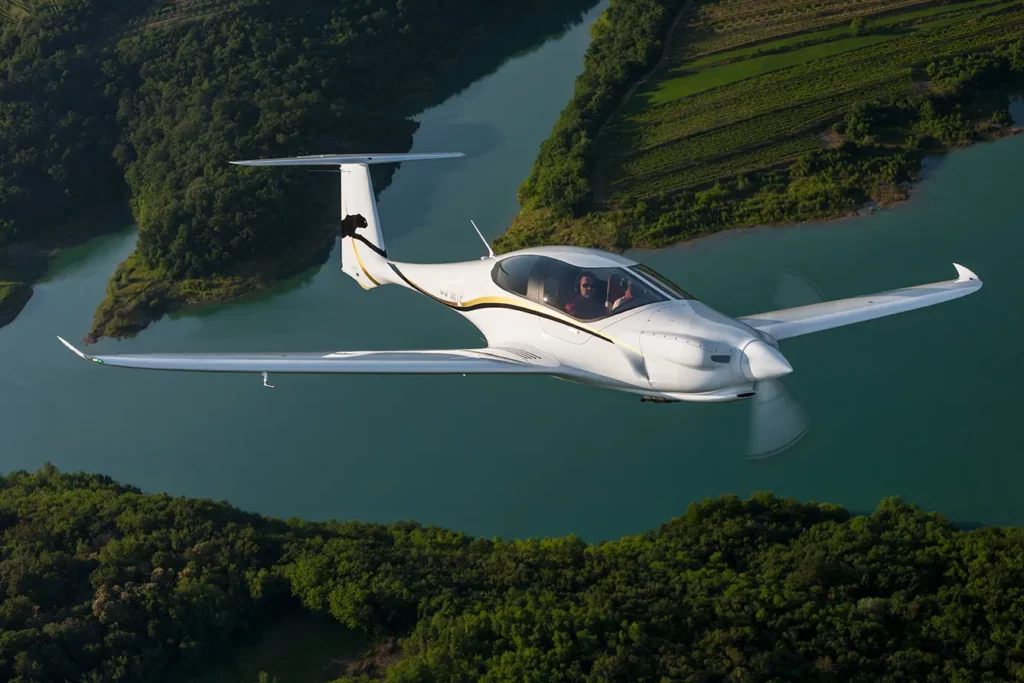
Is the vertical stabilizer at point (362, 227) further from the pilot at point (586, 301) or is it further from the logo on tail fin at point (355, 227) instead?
the pilot at point (586, 301)

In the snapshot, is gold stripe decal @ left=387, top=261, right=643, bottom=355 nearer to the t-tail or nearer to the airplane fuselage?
the airplane fuselage

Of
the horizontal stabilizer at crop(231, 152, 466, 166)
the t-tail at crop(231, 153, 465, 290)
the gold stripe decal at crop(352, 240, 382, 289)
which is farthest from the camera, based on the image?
the gold stripe decal at crop(352, 240, 382, 289)

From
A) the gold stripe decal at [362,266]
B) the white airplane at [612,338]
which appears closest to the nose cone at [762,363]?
the white airplane at [612,338]

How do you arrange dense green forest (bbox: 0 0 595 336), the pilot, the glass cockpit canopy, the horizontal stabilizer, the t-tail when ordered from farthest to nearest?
dense green forest (bbox: 0 0 595 336) < the t-tail < the horizontal stabilizer < the pilot < the glass cockpit canopy

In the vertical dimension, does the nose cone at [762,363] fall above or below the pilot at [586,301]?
below

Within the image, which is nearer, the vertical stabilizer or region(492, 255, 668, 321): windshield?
region(492, 255, 668, 321): windshield

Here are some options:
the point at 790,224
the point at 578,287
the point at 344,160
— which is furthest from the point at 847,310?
the point at 790,224

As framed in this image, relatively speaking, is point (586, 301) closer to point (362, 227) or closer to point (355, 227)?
point (362, 227)

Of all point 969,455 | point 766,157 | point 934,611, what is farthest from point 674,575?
point 766,157

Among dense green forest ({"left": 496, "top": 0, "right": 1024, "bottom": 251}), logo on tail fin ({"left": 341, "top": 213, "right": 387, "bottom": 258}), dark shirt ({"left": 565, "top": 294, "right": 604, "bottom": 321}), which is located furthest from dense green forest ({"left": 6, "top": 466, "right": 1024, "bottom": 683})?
dense green forest ({"left": 496, "top": 0, "right": 1024, "bottom": 251})
